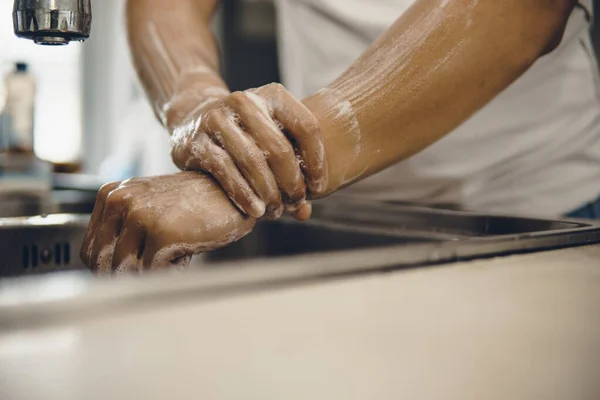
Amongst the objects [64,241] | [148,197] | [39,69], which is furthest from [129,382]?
[39,69]

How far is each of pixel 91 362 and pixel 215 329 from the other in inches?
2.6

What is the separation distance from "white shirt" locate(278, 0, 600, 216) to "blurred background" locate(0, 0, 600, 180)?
156 cm

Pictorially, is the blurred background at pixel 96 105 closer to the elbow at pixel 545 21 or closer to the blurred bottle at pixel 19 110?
the blurred bottle at pixel 19 110

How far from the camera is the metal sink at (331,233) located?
664mm

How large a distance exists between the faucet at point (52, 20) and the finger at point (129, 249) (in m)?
0.15

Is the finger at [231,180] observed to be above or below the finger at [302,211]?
above

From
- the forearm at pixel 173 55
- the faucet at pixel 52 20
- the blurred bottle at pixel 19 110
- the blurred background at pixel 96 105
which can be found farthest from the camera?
the blurred background at pixel 96 105

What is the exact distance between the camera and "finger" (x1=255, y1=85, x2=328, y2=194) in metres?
0.56

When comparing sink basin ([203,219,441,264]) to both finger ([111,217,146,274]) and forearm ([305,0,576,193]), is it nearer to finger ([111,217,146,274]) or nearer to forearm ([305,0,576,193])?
forearm ([305,0,576,193])

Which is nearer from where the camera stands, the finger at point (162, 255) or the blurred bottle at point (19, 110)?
the finger at point (162, 255)

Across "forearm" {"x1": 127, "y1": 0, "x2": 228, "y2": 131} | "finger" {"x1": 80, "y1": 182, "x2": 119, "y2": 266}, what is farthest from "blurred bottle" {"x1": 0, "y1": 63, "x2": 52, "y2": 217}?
"finger" {"x1": 80, "y1": 182, "x2": 119, "y2": 266}

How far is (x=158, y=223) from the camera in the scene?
20.3 inches

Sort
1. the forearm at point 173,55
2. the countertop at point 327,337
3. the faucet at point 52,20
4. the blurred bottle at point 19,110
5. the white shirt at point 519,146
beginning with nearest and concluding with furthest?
the countertop at point 327,337 < the faucet at point 52,20 < the forearm at point 173,55 < the white shirt at point 519,146 < the blurred bottle at point 19,110

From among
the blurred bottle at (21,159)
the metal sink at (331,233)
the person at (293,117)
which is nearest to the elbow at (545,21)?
the person at (293,117)
